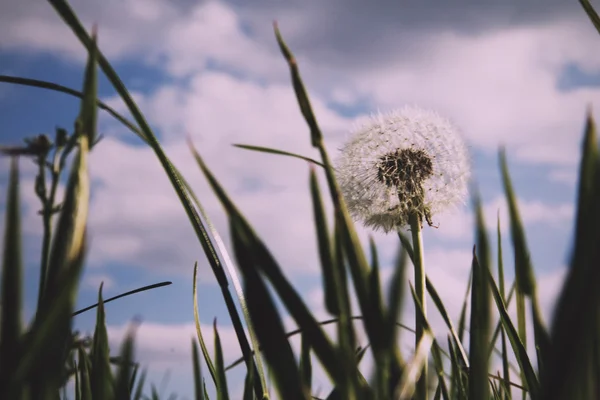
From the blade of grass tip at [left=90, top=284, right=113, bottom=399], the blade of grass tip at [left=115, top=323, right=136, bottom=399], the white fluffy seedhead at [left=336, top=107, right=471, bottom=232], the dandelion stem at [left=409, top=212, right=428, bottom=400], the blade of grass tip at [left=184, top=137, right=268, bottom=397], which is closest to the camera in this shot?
the blade of grass tip at [left=115, top=323, right=136, bottom=399]

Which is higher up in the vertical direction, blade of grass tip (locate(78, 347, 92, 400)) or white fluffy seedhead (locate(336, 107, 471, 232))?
white fluffy seedhead (locate(336, 107, 471, 232))

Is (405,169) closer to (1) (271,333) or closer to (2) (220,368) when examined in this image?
(2) (220,368)

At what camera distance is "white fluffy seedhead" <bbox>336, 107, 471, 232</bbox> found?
1.64m

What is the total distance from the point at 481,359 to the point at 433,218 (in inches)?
53.6

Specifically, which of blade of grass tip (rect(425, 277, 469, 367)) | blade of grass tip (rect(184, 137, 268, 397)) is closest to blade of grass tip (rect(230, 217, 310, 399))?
blade of grass tip (rect(184, 137, 268, 397))

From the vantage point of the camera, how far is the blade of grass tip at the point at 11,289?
28 cm

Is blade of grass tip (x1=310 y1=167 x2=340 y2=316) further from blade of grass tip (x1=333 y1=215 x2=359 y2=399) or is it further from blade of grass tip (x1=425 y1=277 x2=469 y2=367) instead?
blade of grass tip (x1=425 y1=277 x2=469 y2=367)

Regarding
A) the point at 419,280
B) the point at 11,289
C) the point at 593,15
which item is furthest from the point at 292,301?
the point at 419,280

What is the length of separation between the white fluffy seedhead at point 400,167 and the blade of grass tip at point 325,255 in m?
1.22

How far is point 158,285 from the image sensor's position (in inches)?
26.7

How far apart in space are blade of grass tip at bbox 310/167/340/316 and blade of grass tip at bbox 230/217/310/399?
0.05 metres

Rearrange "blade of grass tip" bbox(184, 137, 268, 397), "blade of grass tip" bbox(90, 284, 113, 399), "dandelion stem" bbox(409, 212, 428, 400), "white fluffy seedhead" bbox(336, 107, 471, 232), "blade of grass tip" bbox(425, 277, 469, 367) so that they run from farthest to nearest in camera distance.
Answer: "white fluffy seedhead" bbox(336, 107, 471, 232), "blade of grass tip" bbox(425, 277, 469, 367), "dandelion stem" bbox(409, 212, 428, 400), "blade of grass tip" bbox(184, 137, 268, 397), "blade of grass tip" bbox(90, 284, 113, 399)

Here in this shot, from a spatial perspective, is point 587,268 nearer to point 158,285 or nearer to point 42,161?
point 158,285

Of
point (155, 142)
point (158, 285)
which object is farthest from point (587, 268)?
point (158, 285)
